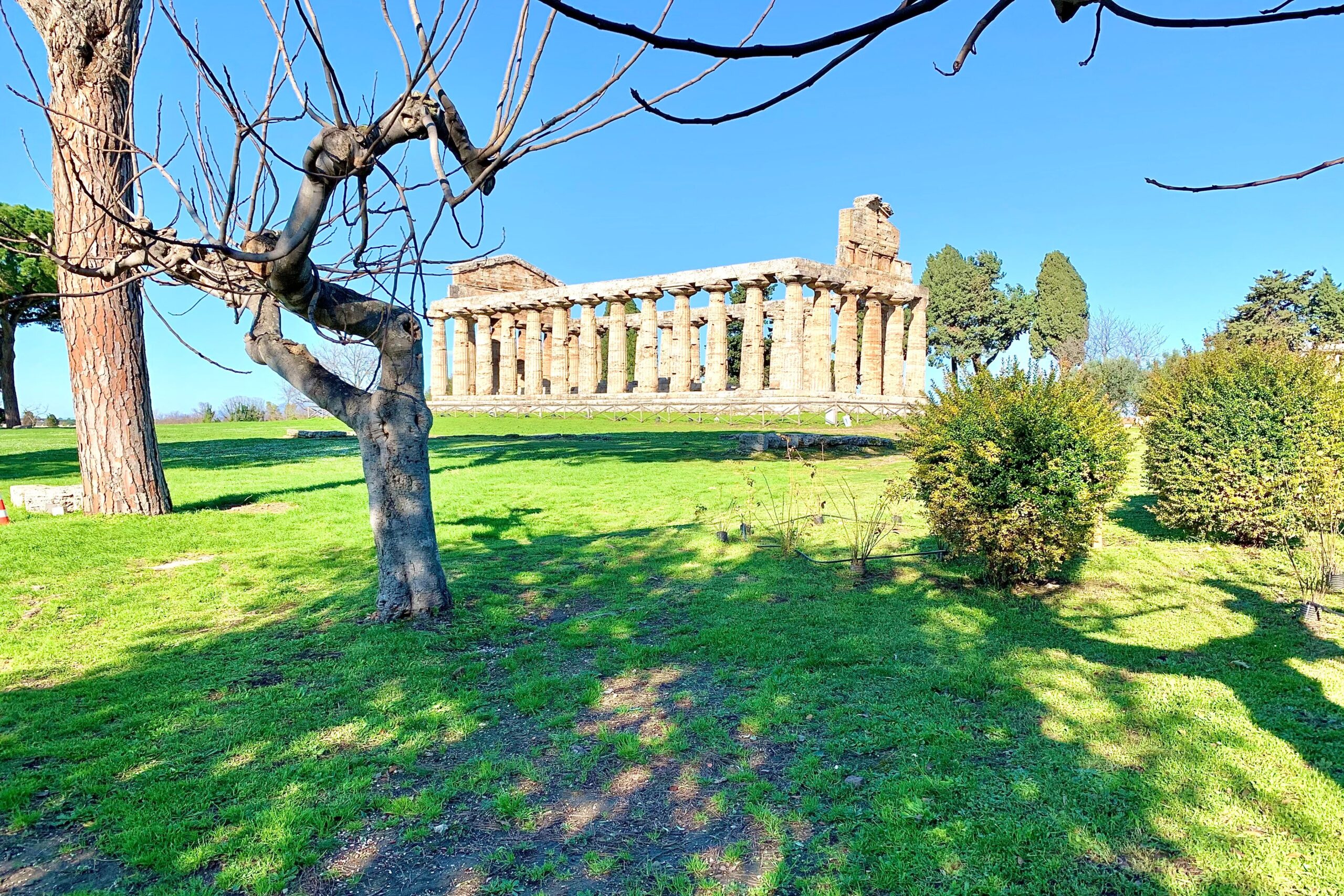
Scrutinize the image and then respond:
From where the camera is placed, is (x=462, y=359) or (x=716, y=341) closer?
(x=716, y=341)

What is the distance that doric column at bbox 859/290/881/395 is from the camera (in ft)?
121

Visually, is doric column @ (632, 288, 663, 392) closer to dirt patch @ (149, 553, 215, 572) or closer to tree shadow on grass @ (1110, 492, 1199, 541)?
tree shadow on grass @ (1110, 492, 1199, 541)

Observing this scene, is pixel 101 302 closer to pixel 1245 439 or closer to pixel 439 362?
pixel 1245 439

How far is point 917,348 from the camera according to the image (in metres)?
38.3

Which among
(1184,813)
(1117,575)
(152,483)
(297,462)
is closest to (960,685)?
(1184,813)

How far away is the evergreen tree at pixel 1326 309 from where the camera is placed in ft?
129

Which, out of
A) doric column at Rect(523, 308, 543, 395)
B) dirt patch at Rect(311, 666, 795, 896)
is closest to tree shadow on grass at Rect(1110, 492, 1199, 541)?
dirt patch at Rect(311, 666, 795, 896)

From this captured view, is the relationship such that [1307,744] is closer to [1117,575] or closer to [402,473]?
[1117,575]

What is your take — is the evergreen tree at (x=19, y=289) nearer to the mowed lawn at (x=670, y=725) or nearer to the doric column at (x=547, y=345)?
the doric column at (x=547, y=345)

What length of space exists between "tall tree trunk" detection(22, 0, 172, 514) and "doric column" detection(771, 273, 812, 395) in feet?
82.2

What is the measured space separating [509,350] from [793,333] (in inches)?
685

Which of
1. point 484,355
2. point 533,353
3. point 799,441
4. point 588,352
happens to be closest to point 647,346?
point 588,352

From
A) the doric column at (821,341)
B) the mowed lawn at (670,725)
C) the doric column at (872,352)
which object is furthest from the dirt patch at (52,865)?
the doric column at (872,352)

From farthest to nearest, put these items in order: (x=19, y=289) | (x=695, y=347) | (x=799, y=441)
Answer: (x=695, y=347) < (x=19, y=289) < (x=799, y=441)
